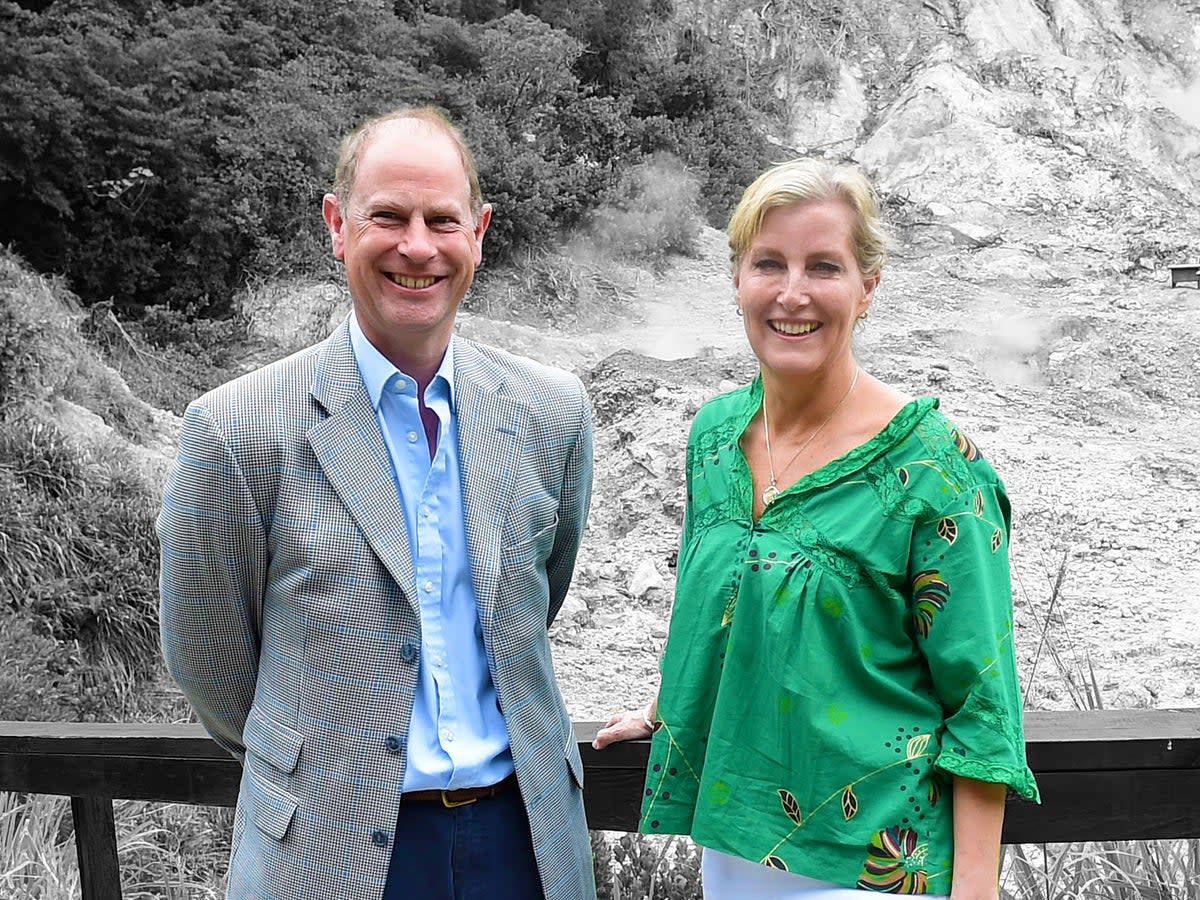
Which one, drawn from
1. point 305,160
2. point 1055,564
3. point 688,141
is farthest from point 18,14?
point 1055,564

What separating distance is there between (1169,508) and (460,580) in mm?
9437

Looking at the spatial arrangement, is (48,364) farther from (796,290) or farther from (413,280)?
(796,290)

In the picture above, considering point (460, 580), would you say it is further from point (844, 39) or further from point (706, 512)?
point (844, 39)

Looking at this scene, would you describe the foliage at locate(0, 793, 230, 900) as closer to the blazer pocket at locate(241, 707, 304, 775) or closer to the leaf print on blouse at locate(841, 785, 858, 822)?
the blazer pocket at locate(241, 707, 304, 775)

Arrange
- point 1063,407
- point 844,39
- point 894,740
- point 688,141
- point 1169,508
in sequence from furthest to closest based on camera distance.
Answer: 1. point 844,39
2. point 688,141
3. point 1063,407
4. point 1169,508
5. point 894,740

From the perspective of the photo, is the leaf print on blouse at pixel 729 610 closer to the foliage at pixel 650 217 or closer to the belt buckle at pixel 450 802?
the belt buckle at pixel 450 802

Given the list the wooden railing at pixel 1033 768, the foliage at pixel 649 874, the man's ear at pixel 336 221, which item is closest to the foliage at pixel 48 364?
the foliage at pixel 649 874

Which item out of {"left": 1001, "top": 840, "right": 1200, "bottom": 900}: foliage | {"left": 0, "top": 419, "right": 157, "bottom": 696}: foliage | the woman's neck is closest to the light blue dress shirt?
the woman's neck

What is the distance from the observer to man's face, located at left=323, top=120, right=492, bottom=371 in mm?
1780

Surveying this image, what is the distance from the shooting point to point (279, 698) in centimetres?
176

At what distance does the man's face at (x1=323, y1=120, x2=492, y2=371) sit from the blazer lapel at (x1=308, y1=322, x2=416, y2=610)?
0.28 ft

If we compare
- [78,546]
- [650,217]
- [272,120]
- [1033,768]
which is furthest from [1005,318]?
[1033,768]

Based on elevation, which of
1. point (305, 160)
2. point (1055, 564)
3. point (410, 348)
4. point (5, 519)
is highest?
point (410, 348)

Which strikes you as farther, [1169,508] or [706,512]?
[1169,508]
